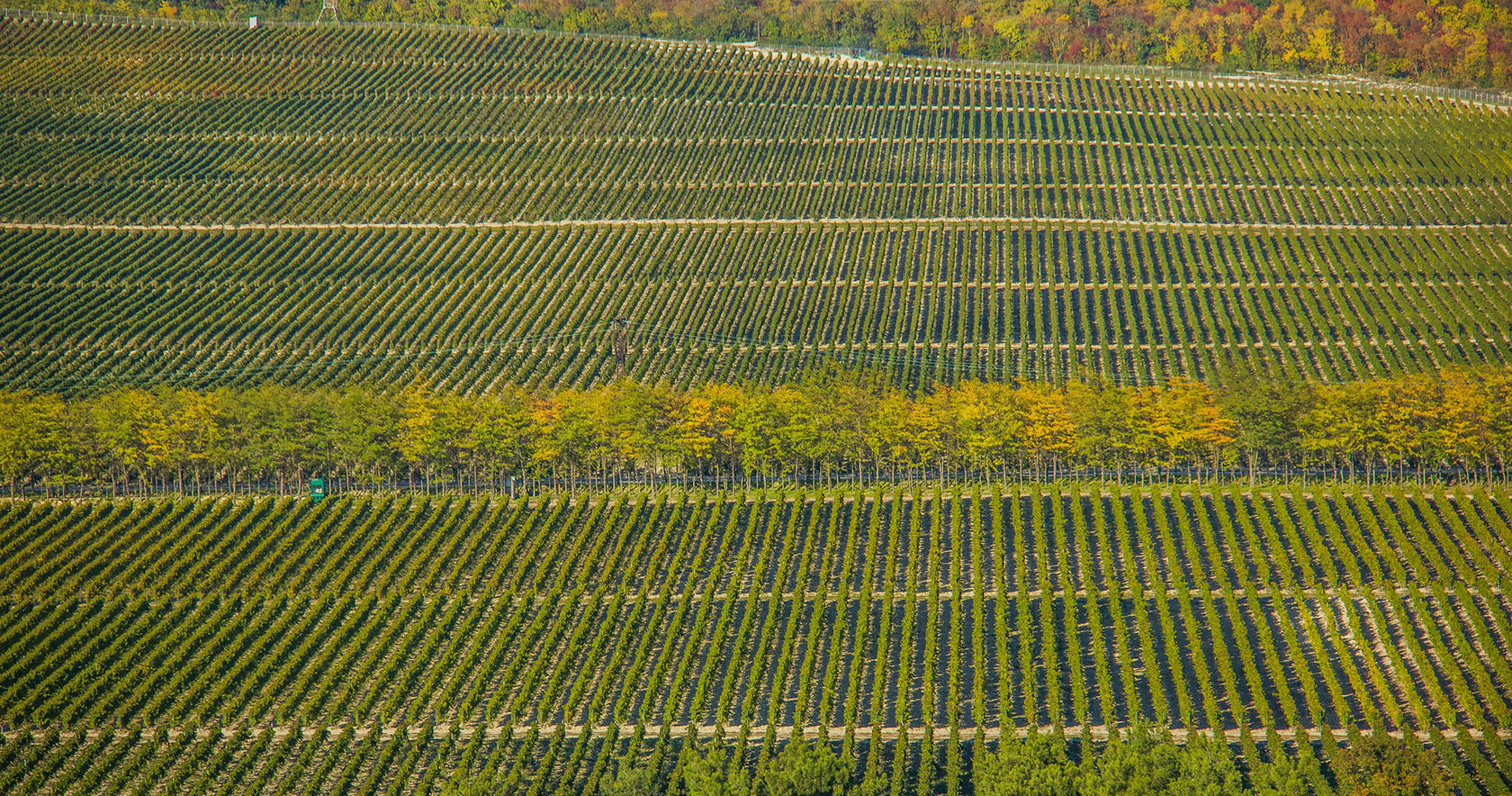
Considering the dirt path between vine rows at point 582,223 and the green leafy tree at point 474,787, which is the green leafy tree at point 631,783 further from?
the dirt path between vine rows at point 582,223

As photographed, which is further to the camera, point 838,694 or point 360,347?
point 360,347

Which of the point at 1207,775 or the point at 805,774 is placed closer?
the point at 1207,775

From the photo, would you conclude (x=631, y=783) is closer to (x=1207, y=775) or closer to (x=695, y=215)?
(x=1207, y=775)

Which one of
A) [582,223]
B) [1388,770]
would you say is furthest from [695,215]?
[1388,770]

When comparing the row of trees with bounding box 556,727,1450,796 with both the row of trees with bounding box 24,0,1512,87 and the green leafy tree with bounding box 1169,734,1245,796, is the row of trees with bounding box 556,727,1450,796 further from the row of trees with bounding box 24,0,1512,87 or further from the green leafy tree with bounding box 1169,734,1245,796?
the row of trees with bounding box 24,0,1512,87

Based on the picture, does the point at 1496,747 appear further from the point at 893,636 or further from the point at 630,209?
the point at 630,209

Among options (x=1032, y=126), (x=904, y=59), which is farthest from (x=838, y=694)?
(x=904, y=59)
